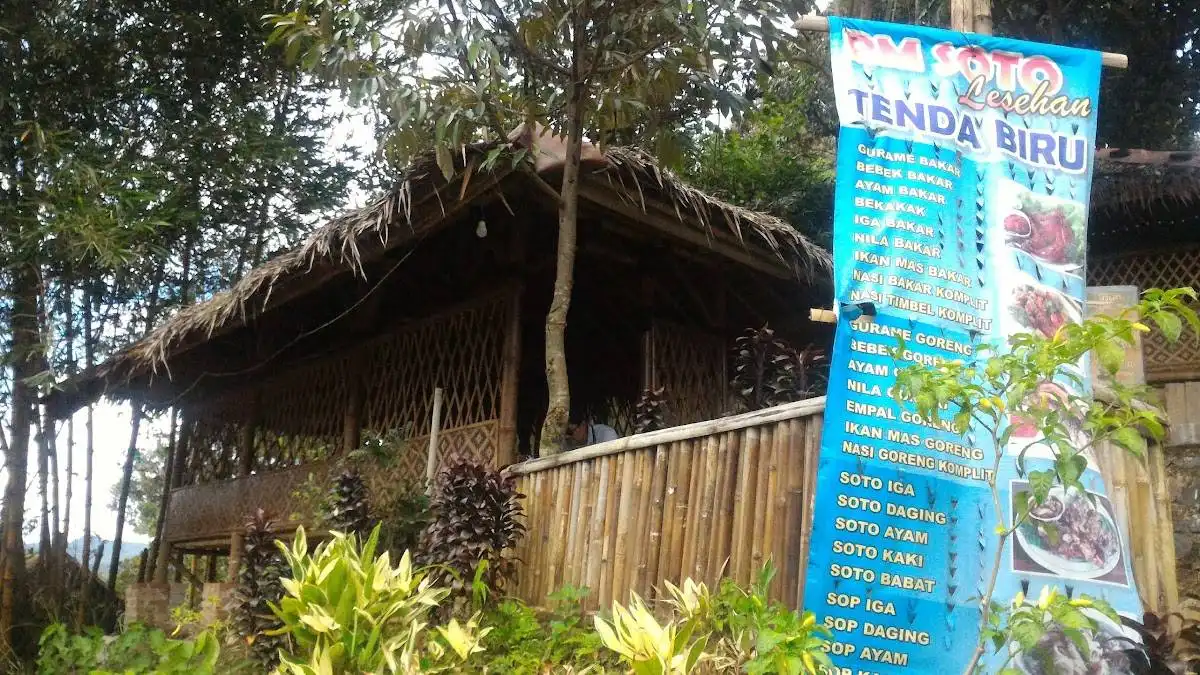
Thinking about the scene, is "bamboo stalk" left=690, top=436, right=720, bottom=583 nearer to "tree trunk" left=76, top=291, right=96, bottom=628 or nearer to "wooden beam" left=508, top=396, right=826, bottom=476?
"wooden beam" left=508, top=396, right=826, bottom=476

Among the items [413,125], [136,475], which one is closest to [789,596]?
[413,125]

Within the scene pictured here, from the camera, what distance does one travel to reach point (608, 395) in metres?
9.08

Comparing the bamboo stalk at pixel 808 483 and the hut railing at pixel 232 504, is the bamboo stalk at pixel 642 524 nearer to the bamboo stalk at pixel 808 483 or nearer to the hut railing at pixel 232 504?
the bamboo stalk at pixel 808 483

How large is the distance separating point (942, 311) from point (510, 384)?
3114mm

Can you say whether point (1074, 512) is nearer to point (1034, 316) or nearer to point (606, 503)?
point (1034, 316)

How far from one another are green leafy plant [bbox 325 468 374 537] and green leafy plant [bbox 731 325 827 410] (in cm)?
205

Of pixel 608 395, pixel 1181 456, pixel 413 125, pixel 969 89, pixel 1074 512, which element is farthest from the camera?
pixel 608 395

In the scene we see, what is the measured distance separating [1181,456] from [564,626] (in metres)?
5.50

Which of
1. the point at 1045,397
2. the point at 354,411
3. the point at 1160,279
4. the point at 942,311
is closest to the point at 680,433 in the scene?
the point at 942,311

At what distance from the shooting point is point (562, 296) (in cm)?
495

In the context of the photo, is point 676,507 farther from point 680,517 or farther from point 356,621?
point 356,621

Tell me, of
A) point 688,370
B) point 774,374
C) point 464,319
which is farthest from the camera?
point 688,370

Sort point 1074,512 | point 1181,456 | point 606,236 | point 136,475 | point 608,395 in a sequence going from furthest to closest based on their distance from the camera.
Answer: point 136,475 < point 608,395 < point 1181,456 < point 606,236 < point 1074,512

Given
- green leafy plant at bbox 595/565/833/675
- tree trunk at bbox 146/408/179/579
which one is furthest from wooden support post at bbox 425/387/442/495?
tree trunk at bbox 146/408/179/579
